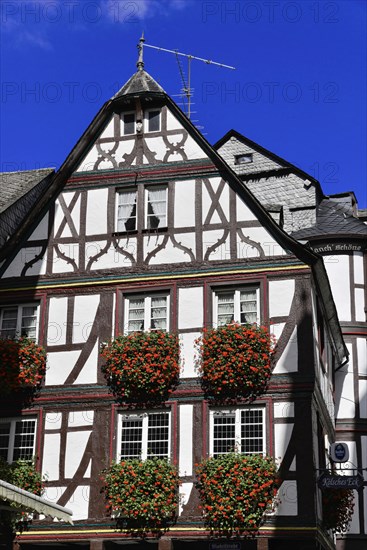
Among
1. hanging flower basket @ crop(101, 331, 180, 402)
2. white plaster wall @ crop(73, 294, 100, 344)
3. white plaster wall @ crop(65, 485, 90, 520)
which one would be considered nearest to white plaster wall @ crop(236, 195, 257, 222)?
hanging flower basket @ crop(101, 331, 180, 402)

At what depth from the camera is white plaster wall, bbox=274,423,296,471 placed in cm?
2070

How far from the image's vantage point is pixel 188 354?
22.2m

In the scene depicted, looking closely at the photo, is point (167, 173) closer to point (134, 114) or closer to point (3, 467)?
point (134, 114)

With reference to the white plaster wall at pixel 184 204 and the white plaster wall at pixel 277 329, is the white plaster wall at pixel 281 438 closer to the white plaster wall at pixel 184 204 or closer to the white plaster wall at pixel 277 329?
the white plaster wall at pixel 277 329

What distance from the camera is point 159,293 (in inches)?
910

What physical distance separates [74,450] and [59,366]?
2.06 m

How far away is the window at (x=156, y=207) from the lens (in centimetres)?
2373

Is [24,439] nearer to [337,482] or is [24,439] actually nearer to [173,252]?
[173,252]

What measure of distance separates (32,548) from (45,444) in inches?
94.9

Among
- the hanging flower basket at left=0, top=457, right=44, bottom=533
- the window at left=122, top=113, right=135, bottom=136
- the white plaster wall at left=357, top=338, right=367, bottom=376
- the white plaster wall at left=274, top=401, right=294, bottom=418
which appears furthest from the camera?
the white plaster wall at left=357, top=338, right=367, bottom=376

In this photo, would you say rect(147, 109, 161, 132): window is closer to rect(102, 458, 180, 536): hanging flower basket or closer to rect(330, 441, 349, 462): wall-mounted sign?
rect(102, 458, 180, 536): hanging flower basket

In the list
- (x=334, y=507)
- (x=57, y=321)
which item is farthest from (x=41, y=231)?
(x=334, y=507)

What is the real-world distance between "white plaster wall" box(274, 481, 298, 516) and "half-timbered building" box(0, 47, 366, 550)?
2 cm

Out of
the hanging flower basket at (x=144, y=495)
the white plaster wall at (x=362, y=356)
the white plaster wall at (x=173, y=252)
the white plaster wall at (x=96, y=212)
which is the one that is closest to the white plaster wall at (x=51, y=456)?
the hanging flower basket at (x=144, y=495)
